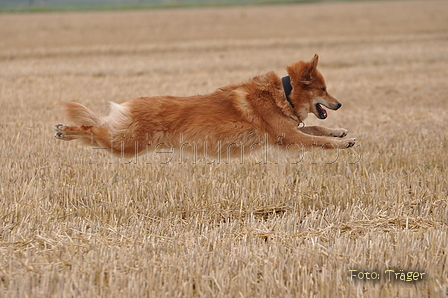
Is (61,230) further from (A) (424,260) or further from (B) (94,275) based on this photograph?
(A) (424,260)

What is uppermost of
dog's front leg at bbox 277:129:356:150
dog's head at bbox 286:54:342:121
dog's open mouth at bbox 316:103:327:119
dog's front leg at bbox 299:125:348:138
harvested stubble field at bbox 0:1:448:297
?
dog's head at bbox 286:54:342:121

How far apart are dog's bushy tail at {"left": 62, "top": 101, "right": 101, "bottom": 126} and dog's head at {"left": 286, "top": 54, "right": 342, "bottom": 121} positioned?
2.16 m

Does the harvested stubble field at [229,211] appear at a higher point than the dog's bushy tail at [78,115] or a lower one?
lower

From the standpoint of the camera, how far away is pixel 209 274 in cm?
350

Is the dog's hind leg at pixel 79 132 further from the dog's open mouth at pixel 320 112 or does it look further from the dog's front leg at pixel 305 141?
the dog's open mouth at pixel 320 112

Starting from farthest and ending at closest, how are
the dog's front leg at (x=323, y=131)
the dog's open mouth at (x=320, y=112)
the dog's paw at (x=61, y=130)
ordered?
the dog's front leg at (x=323, y=131)
the dog's open mouth at (x=320, y=112)
the dog's paw at (x=61, y=130)

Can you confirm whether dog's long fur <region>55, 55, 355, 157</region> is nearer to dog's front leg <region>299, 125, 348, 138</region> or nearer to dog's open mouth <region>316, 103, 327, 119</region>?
dog's open mouth <region>316, 103, 327, 119</region>

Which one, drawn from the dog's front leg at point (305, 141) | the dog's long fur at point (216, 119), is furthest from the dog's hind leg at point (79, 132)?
the dog's front leg at point (305, 141)

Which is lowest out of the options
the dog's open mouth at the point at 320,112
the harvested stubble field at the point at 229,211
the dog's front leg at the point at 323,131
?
the harvested stubble field at the point at 229,211

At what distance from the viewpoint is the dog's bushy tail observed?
5621 mm

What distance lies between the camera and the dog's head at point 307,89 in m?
5.66

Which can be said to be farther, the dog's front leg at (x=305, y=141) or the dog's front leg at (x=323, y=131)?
the dog's front leg at (x=323, y=131)

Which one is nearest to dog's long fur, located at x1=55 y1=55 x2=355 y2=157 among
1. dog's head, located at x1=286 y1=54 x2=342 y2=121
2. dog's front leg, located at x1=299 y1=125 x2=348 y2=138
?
dog's head, located at x1=286 y1=54 x2=342 y2=121

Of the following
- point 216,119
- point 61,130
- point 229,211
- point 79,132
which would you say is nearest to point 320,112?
point 216,119
